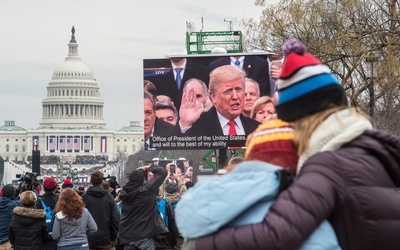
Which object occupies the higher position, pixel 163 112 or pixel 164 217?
pixel 163 112

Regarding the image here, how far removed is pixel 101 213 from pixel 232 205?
11.7 m

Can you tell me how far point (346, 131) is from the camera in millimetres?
3848

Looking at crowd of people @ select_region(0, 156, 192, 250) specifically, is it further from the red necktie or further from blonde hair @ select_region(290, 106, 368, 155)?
blonde hair @ select_region(290, 106, 368, 155)

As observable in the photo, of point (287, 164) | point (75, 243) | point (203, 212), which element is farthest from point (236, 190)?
point (75, 243)

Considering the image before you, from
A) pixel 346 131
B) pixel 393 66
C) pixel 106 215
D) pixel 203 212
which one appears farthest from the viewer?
pixel 393 66

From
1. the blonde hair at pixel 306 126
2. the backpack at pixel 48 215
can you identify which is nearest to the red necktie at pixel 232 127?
the backpack at pixel 48 215

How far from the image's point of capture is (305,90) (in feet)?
12.9

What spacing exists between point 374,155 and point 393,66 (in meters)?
19.8

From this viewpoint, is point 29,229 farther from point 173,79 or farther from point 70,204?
point 173,79

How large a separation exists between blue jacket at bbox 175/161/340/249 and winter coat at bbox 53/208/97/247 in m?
9.73

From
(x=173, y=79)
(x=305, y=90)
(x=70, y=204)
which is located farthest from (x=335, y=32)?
(x=305, y=90)

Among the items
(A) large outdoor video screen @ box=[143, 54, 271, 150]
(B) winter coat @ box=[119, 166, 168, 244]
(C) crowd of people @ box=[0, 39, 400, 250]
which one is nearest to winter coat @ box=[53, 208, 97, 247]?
(B) winter coat @ box=[119, 166, 168, 244]

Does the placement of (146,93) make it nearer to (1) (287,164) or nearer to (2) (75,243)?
(2) (75,243)

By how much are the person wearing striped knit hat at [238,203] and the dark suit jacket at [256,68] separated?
64.8 ft
